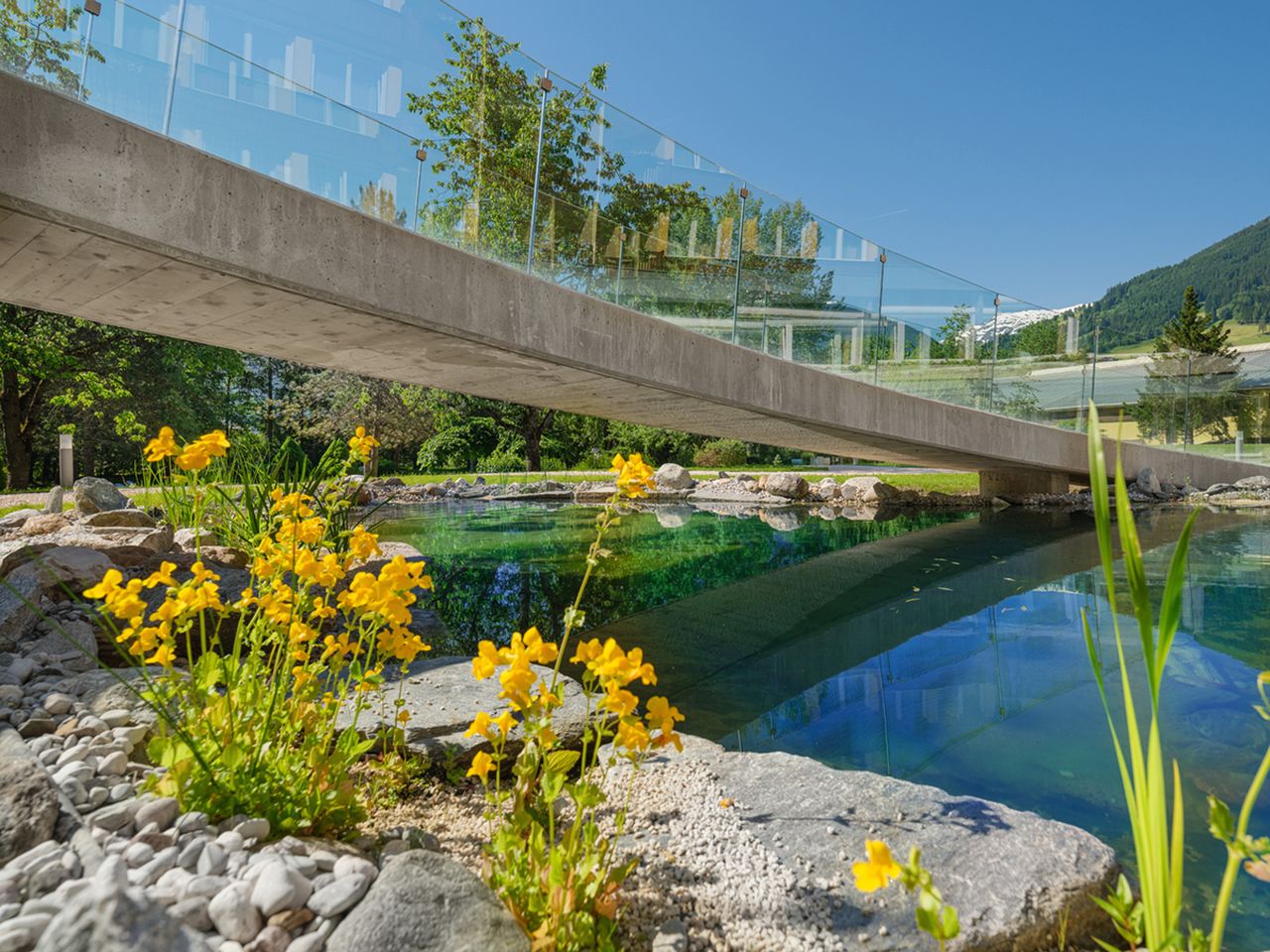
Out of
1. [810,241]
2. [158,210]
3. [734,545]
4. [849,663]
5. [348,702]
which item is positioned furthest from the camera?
[734,545]

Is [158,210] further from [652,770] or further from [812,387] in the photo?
[812,387]

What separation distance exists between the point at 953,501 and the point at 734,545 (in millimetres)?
8510

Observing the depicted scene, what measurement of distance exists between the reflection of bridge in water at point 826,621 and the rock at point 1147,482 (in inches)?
264

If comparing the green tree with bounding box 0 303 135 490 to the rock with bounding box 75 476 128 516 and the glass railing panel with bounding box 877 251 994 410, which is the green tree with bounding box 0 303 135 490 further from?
the glass railing panel with bounding box 877 251 994 410

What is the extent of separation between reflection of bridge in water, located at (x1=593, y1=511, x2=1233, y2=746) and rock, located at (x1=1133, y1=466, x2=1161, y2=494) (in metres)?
6.69

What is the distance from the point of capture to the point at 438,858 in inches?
60.2

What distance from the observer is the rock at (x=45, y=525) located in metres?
6.68

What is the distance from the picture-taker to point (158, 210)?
396 centimetres

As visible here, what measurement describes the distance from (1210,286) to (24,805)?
143 meters

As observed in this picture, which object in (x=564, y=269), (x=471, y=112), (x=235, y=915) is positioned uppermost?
(x=471, y=112)

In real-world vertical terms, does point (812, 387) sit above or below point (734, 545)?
above

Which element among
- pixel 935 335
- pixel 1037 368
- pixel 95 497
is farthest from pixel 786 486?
pixel 95 497

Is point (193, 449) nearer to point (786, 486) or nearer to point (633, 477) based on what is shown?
point (633, 477)

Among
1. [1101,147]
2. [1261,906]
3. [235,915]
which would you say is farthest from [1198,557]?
[1101,147]
